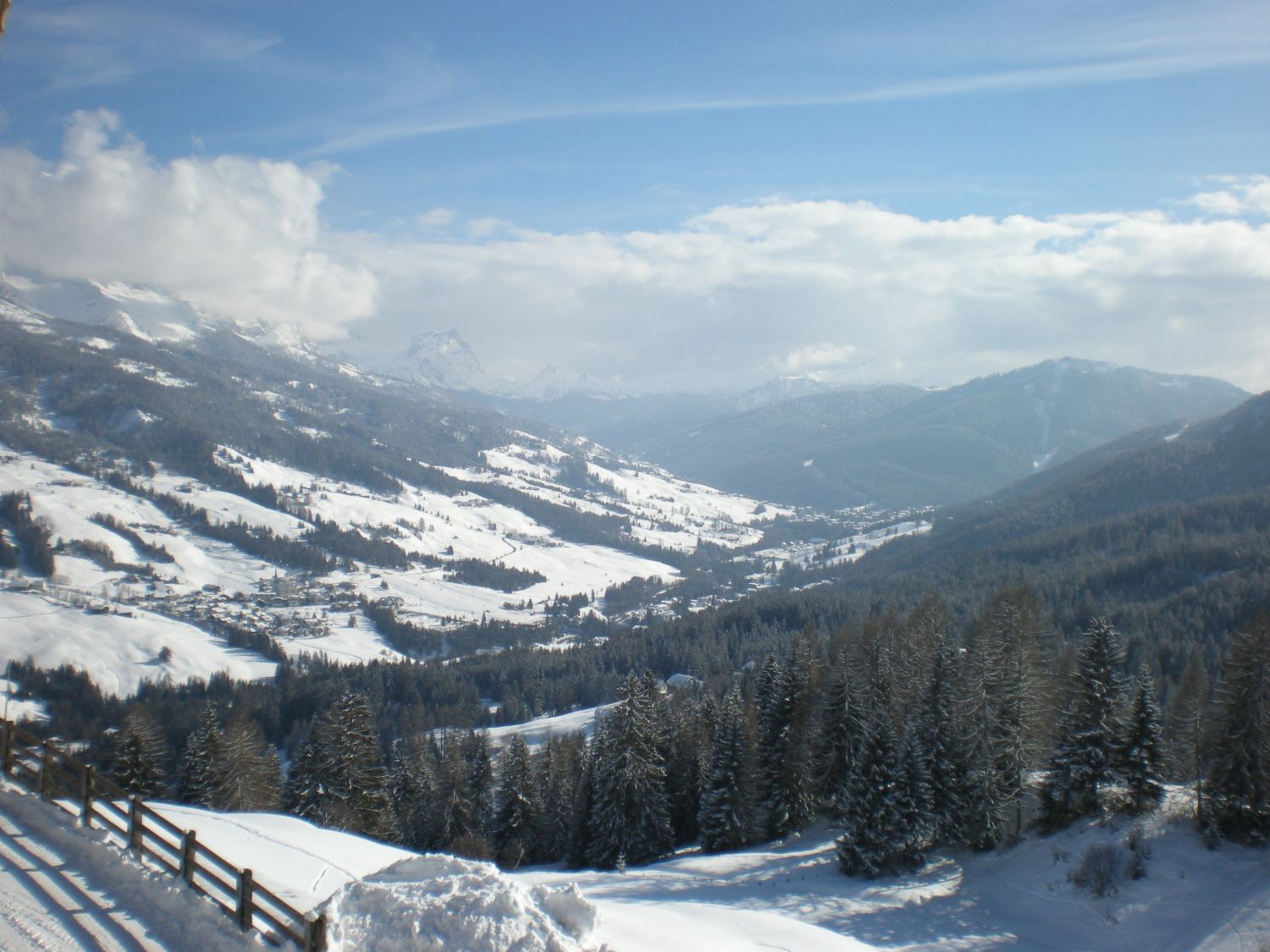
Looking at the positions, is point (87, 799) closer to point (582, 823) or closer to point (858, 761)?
point (858, 761)

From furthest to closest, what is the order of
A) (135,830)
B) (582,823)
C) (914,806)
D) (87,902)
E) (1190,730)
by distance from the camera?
(582,823), (1190,730), (914,806), (135,830), (87,902)

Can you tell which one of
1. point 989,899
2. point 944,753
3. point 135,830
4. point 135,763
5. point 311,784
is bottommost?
point 989,899

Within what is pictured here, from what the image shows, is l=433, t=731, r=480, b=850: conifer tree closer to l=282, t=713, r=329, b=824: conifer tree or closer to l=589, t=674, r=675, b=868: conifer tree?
l=282, t=713, r=329, b=824: conifer tree

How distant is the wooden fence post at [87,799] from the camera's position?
15461 mm

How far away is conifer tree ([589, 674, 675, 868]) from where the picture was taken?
149 ft

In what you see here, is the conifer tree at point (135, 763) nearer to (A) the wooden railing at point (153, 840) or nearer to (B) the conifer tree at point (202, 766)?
(B) the conifer tree at point (202, 766)

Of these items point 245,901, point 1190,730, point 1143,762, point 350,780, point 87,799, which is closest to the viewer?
point 245,901

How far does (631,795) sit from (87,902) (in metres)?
35.8

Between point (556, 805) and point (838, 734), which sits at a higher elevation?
point (838, 734)

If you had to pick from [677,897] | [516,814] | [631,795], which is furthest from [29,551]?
[677,897]

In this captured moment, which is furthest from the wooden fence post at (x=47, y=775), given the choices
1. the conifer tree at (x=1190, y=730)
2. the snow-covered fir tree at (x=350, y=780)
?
the conifer tree at (x=1190, y=730)

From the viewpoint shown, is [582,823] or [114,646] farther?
[114,646]

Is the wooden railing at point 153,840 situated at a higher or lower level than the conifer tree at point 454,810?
higher

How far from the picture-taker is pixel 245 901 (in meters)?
12.5
